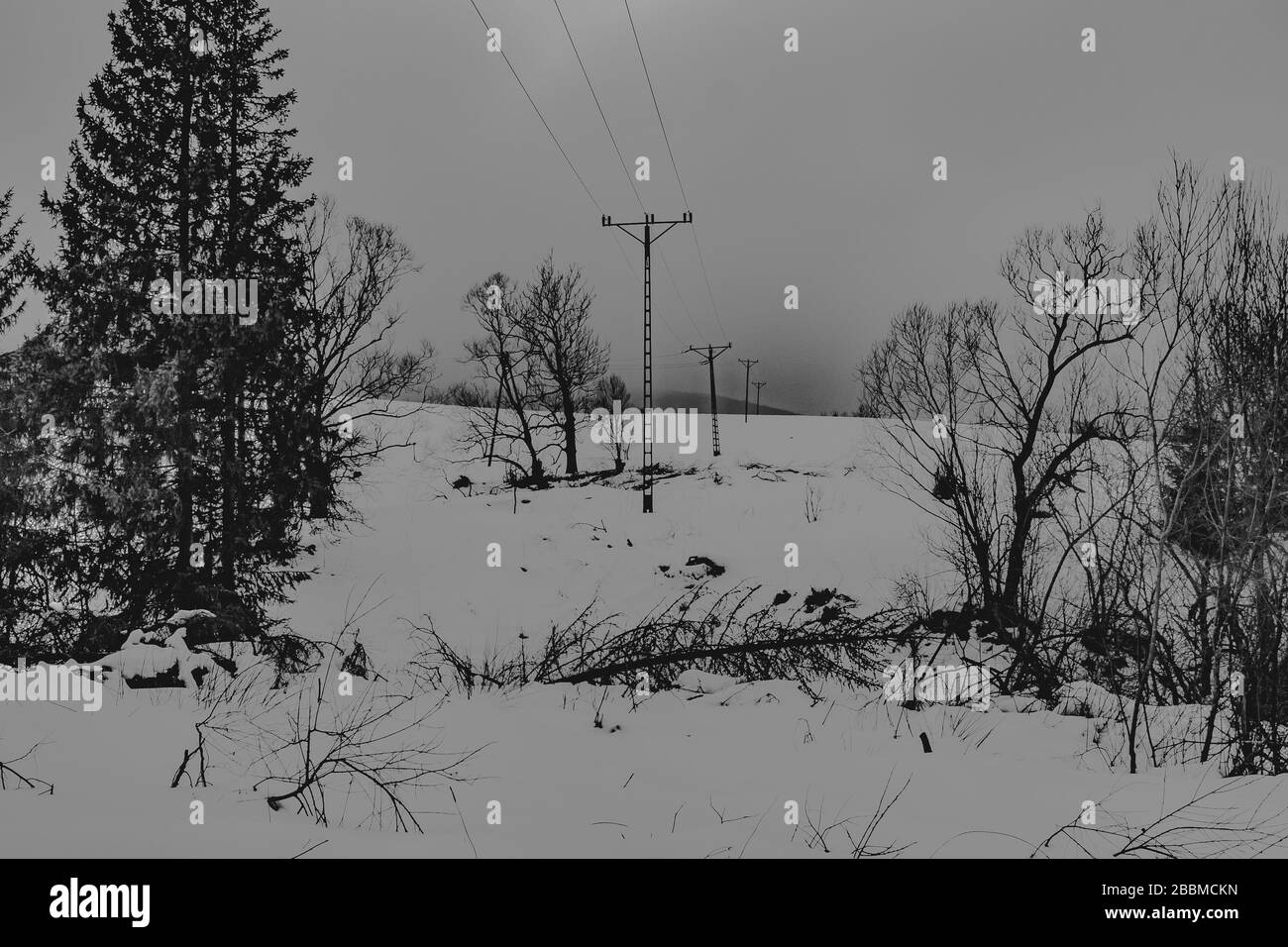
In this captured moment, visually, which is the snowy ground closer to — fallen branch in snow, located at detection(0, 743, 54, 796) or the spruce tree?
fallen branch in snow, located at detection(0, 743, 54, 796)

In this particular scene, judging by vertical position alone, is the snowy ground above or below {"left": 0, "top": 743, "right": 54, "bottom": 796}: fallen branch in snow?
below

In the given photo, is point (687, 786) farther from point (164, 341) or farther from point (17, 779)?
point (164, 341)

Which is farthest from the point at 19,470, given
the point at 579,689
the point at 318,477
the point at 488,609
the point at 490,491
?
the point at 490,491

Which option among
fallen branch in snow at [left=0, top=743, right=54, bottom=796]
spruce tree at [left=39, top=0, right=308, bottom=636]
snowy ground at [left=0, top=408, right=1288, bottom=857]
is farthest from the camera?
spruce tree at [left=39, top=0, right=308, bottom=636]

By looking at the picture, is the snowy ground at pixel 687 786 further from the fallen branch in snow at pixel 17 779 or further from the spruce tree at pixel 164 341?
the spruce tree at pixel 164 341

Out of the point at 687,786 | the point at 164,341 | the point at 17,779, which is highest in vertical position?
the point at 164,341

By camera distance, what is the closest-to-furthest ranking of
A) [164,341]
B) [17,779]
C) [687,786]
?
[17,779] → [687,786] → [164,341]

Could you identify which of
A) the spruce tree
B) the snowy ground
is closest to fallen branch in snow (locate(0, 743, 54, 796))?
the snowy ground

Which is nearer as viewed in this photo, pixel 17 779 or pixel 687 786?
pixel 17 779

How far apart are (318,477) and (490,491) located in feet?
57.9

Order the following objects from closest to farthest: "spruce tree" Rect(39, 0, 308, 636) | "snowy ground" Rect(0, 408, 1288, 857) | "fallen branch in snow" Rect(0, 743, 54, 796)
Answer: "snowy ground" Rect(0, 408, 1288, 857)
"fallen branch in snow" Rect(0, 743, 54, 796)
"spruce tree" Rect(39, 0, 308, 636)

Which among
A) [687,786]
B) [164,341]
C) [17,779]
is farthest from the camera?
[164,341]

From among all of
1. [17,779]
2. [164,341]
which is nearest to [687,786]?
[17,779]
